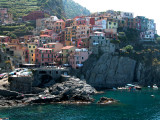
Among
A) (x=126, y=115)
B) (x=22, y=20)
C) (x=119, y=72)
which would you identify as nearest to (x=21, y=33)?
(x=22, y=20)

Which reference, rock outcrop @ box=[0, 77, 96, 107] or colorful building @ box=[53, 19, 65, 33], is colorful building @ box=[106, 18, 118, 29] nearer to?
colorful building @ box=[53, 19, 65, 33]

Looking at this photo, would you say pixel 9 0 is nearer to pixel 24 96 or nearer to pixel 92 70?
pixel 92 70

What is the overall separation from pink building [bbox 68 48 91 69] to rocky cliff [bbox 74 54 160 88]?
1.78m

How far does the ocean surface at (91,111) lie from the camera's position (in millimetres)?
58094

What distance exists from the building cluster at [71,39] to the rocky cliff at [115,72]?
118 inches

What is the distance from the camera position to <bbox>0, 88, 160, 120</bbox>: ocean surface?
58.1 m

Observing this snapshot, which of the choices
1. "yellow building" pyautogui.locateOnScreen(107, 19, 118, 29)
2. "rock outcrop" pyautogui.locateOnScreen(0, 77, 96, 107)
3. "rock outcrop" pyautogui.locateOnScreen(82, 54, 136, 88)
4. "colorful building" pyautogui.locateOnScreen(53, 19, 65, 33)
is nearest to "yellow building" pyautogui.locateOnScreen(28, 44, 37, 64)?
"rock outcrop" pyautogui.locateOnScreen(82, 54, 136, 88)

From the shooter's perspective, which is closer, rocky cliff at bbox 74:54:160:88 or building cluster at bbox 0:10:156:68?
building cluster at bbox 0:10:156:68

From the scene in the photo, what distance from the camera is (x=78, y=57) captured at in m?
91.5

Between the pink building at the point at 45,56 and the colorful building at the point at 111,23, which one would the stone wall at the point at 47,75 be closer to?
the pink building at the point at 45,56

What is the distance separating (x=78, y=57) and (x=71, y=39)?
52.5ft

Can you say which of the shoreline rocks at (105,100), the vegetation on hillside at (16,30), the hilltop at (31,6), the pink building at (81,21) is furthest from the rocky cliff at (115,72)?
the hilltop at (31,6)

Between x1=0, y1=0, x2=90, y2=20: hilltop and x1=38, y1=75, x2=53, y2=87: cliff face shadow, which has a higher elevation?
x1=0, y1=0, x2=90, y2=20: hilltop

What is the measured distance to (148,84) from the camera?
103375mm
